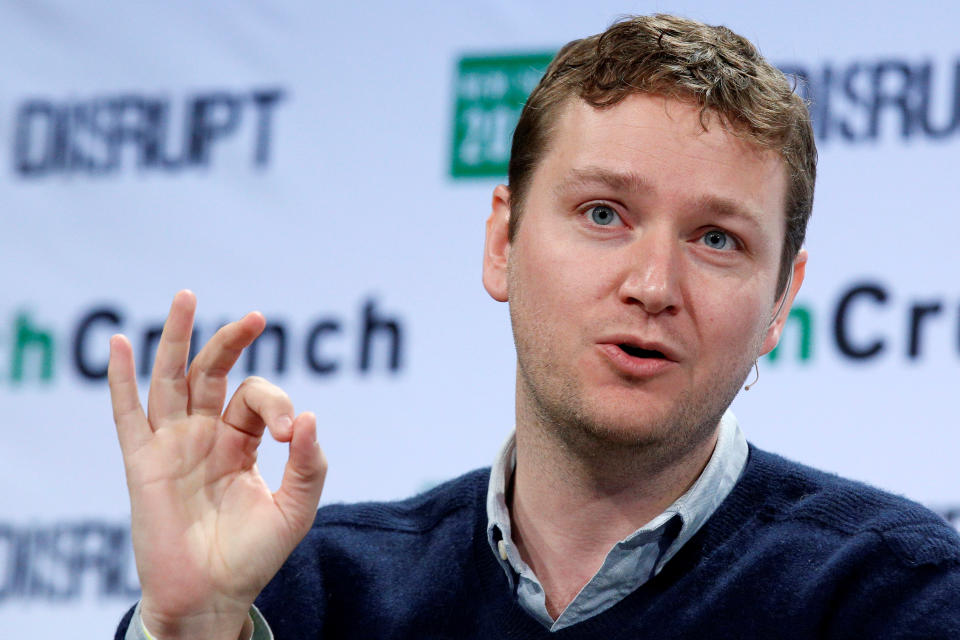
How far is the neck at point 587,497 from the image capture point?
1.83m

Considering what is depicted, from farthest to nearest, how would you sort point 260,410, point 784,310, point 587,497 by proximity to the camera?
1. point 784,310
2. point 587,497
3. point 260,410

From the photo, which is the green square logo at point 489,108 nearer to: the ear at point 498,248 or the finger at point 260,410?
the ear at point 498,248

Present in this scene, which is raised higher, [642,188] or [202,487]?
[642,188]

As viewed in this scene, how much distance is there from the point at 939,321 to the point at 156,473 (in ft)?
5.00

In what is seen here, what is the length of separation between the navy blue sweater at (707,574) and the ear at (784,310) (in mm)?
169

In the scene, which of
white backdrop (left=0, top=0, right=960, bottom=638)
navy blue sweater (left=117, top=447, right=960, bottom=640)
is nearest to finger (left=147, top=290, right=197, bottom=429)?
navy blue sweater (left=117, top=447, right=960, bottom=640)

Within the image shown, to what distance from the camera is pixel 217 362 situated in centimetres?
167

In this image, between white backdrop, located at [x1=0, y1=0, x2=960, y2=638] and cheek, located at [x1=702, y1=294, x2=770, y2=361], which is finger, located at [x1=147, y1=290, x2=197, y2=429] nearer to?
cheek, located at [x1=702, y1=294, x2=770, y2=361]

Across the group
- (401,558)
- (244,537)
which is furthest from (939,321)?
(244,537)

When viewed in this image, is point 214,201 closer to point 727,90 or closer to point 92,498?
point 92,498

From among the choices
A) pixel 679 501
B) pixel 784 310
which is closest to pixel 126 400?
pixel 679 501

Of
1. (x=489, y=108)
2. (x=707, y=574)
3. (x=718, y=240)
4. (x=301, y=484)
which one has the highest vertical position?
(x=489, y=108)

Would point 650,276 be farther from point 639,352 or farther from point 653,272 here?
point 639,352

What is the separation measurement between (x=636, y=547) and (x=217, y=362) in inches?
25.1
